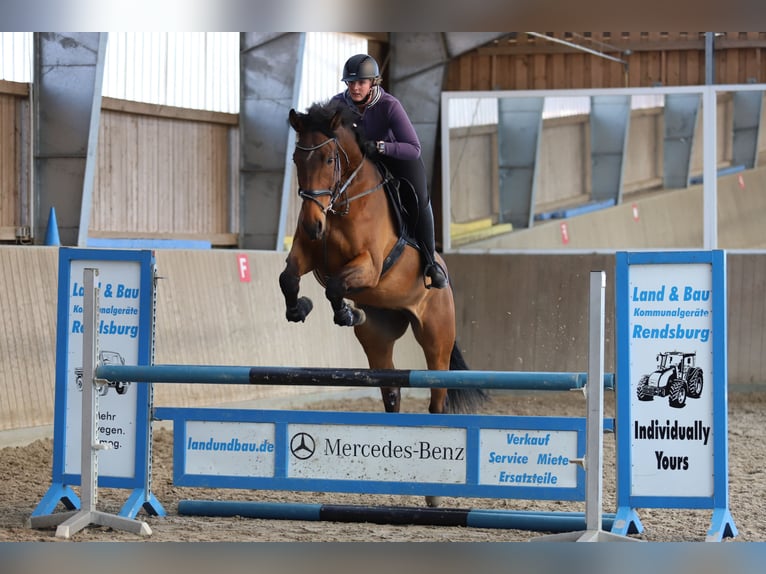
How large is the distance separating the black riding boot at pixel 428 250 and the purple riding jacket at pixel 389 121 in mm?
362

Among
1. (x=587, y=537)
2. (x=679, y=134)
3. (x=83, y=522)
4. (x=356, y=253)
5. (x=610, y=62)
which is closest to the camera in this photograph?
(x=587, y=537)

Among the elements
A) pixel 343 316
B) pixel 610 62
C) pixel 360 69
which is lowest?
pixel 343 316

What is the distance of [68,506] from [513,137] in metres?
6.63

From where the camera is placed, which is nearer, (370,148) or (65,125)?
(370,148)

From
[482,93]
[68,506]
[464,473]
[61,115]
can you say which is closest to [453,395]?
[464,473]

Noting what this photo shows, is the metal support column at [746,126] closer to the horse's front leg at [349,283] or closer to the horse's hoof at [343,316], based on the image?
the horse's front leg at [349,283]

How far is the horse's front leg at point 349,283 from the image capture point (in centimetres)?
417

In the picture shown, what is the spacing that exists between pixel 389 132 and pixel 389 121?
62 millimetres

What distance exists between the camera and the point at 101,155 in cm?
815

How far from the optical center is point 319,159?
407 centimetres

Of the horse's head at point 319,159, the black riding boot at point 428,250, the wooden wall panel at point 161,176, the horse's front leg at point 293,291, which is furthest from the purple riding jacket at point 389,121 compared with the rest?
the wooden wall panel at point 161,176

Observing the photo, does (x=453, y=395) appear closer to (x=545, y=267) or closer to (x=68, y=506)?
(x=68, y=506)

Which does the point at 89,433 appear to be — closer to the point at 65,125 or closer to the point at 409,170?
the point at 409,170

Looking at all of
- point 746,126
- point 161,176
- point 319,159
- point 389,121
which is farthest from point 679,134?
point 319,159
